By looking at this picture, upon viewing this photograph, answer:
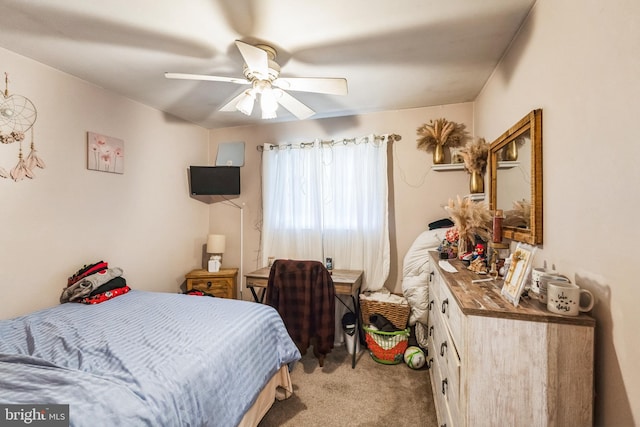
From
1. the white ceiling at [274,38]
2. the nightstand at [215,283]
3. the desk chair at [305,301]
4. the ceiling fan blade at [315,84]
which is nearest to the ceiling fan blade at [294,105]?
the ceiling fan blade at [315,84]

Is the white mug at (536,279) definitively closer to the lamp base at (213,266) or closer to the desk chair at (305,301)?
the desk chair at (305,301)

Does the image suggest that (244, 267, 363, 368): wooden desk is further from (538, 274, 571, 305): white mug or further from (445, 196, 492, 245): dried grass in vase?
(538, 274, 571, 305): white mug

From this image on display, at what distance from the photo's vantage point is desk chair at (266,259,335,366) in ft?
7.89

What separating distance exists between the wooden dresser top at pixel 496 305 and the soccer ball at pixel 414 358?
4.48 feet

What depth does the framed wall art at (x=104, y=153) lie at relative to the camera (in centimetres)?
241

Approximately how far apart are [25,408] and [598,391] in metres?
1.97

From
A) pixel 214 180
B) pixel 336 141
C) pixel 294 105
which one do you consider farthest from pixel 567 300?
pixel 214 180

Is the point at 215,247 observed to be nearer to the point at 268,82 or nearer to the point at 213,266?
the point at 213,266

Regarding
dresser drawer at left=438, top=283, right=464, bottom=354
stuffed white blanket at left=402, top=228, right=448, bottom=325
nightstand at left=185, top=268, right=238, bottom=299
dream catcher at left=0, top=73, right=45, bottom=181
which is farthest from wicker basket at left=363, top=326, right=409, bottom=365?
dream catcher at left=0, top=73, right=45, bottom=181

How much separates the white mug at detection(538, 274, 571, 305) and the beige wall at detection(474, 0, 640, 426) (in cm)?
7

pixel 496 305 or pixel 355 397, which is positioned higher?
pixel 496 305

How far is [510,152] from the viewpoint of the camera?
1744 mm

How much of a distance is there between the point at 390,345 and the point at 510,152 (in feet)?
6.18

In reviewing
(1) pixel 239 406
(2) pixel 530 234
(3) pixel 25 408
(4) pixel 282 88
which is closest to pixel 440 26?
(4) pixel 282 88
